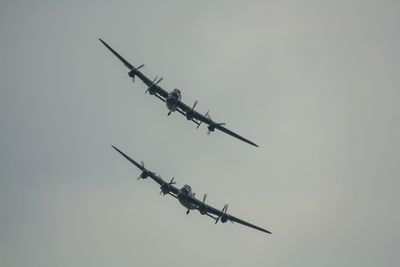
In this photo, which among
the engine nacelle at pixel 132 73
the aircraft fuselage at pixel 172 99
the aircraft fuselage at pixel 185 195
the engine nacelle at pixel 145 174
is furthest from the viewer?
the engine nacelle at pixel 145 174

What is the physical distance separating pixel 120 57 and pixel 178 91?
1052 cm

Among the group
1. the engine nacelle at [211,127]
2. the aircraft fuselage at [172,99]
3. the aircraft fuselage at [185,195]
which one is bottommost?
the aircraft fuselage at [185,195]

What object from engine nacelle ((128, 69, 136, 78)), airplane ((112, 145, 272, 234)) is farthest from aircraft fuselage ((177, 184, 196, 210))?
engine nacelle ((128, 69, 136, 78))

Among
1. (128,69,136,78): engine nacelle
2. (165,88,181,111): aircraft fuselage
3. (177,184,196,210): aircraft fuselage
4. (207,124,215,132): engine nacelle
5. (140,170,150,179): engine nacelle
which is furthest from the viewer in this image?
(207,124,215,132): engine nacelle

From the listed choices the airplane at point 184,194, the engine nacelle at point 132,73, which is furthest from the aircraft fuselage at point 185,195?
the engine nacelle at point 132,73

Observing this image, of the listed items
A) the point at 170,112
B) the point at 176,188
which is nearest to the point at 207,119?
the point at 170,112

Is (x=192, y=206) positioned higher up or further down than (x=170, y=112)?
further down

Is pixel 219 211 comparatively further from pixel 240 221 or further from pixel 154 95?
pixel 154 95

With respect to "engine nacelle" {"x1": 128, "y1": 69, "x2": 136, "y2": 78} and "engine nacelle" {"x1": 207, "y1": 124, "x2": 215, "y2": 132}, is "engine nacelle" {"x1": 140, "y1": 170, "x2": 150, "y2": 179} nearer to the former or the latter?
"engine nacelle" {"x1": 207, "y1": 124, "x2": 215, "y2": 132}

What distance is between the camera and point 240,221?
10269 centimetres

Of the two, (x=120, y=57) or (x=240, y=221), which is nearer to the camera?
(x=120, y=57)

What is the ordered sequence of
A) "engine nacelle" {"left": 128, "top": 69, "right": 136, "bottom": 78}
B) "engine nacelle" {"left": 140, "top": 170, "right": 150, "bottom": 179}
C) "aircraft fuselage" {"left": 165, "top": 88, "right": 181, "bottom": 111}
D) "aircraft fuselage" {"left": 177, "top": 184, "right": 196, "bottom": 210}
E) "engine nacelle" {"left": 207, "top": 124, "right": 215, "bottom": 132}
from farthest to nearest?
"engine nacelle" {"left": 207, "top": 124, "right": 215, "bottom": 132}, "engine nacelle" {"left": 140, "top": 170, "right": 150, "bottom": 179}, "engine nacelle" {"left": 128, "top": 69, "right": 136, "bottom": 78}, "aircraft fuselage" {"left": 165, "top": 88, "right": 181, "bottom": 111}, "aircraft fuselage" {"left": 177, "top": 184, "right": 196, "bottom": 210}

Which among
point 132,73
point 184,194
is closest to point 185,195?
point 184,194

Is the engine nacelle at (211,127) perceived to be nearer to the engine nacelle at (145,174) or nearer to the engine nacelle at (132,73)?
the engine nacelle at (145,174)
